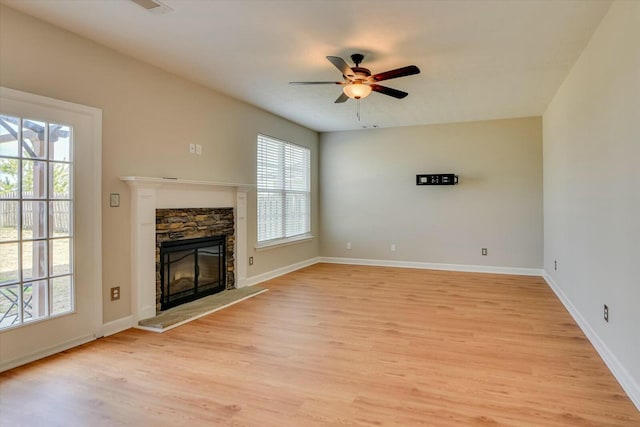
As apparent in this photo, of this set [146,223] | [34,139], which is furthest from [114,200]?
[34,139]

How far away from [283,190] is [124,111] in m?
3.09

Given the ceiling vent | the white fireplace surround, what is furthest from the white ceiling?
the white fireplace surround

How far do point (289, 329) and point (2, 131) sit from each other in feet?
9.08

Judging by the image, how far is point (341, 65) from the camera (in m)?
3.10

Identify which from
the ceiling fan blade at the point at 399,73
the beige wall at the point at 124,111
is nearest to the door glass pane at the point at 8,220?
the beige wall at the point at 124,111

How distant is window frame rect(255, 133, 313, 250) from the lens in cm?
563

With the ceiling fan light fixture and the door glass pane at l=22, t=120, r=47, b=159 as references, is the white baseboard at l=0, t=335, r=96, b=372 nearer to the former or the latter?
the door glass pane at l=22, t=120, r=47, b=159

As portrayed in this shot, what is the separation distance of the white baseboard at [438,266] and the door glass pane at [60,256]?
195 inches

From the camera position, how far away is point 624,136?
2377 mm

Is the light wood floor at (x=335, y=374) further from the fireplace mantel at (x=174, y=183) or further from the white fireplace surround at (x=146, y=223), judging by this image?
the fireplace mantel at (x=174, y=183)

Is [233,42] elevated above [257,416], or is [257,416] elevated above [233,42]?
[233,42]

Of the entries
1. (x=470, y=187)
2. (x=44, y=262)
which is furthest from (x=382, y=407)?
(x=470, y=187)

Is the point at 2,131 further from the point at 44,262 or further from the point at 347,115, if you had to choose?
the point at 347,115

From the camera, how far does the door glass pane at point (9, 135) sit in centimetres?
262
